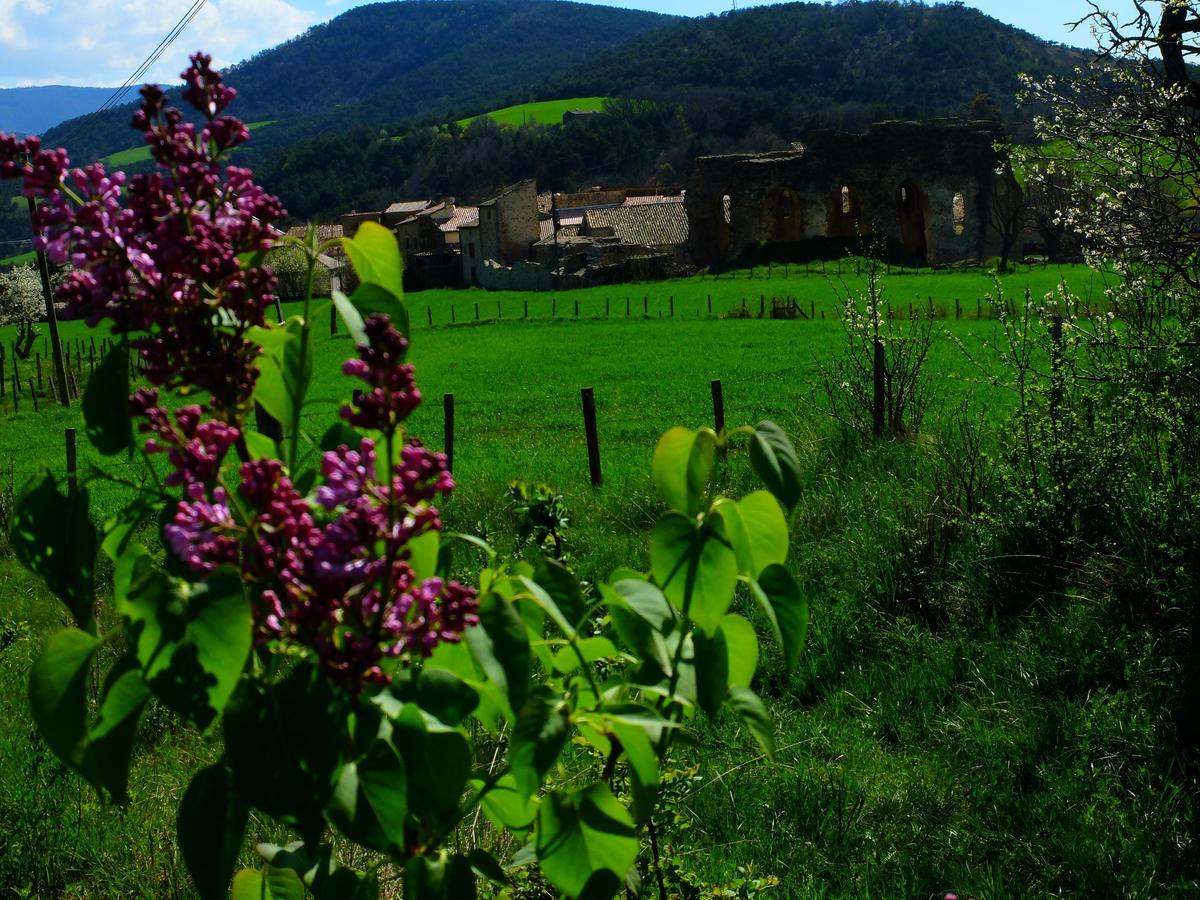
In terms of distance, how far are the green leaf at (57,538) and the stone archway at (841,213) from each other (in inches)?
2347

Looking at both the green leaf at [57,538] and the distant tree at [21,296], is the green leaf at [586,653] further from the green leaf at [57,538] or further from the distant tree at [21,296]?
the distant tree at [21,296]

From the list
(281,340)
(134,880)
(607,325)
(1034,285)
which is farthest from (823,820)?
(1034,285)

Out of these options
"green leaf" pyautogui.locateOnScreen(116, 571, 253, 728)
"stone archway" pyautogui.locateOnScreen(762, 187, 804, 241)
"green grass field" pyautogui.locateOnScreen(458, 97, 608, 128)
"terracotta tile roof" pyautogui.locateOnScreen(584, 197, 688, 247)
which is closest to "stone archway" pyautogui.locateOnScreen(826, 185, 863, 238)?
"stone archway" pyautogui.locateOnScreen(762, 187, 804, 241)

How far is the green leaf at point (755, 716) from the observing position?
1564 mm

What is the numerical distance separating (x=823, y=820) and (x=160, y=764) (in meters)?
3.09

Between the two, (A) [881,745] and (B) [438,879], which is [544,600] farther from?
(A) [881,745]

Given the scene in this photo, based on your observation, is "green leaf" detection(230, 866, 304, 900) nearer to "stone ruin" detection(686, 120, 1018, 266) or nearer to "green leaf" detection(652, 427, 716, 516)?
"green leaf" detection(652, 427, 716, 516)

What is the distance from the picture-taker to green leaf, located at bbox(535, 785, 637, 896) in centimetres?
142

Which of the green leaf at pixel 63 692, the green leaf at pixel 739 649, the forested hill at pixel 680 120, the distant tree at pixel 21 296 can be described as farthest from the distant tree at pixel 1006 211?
the green leaf at pixel 63 692

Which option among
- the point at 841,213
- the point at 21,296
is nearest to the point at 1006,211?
the point at 841,213

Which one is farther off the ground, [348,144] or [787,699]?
[348,144]

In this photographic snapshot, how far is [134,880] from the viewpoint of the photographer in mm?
3883

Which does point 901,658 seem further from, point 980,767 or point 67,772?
point 67,772

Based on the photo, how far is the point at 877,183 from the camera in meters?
57.8
